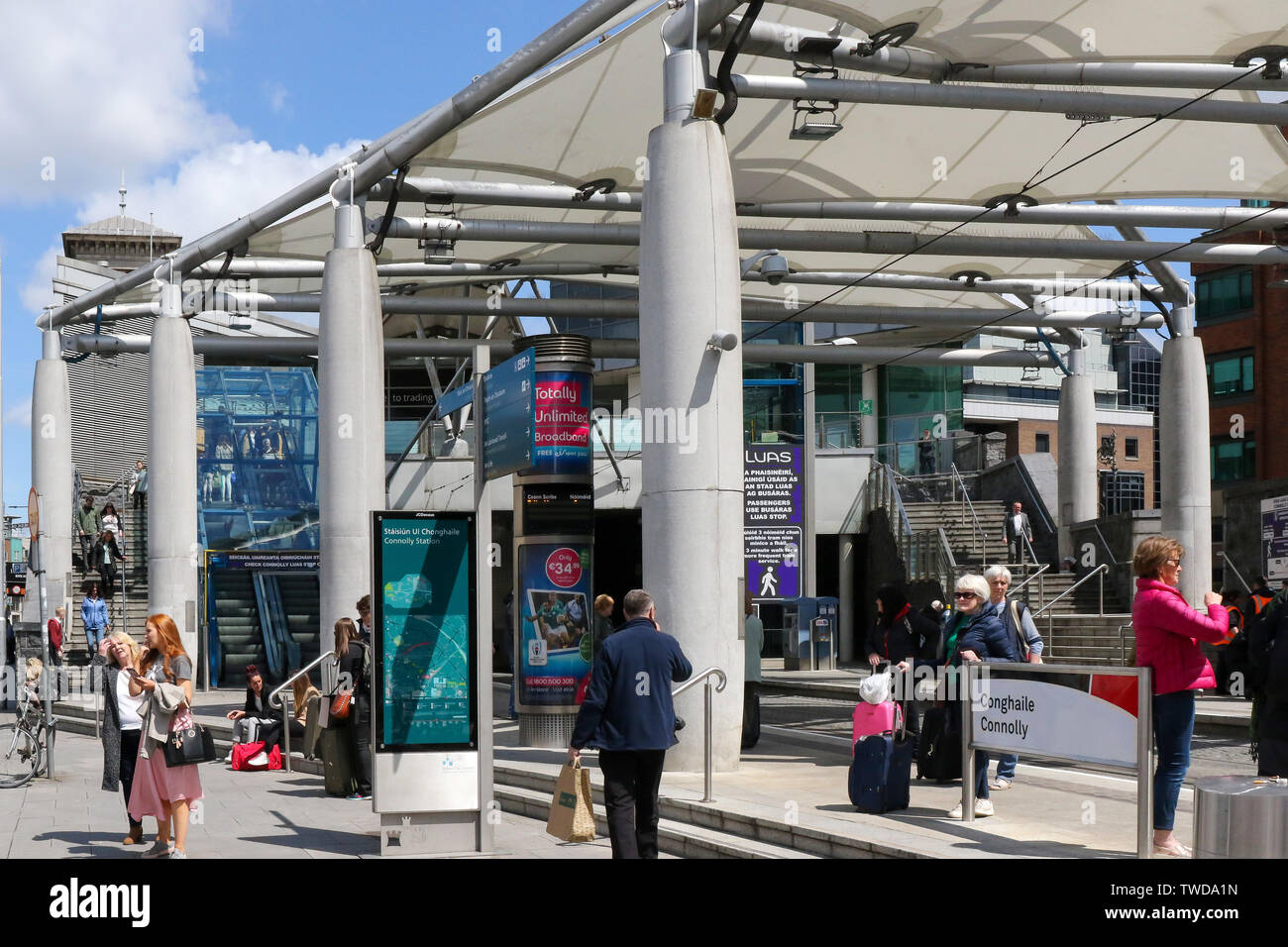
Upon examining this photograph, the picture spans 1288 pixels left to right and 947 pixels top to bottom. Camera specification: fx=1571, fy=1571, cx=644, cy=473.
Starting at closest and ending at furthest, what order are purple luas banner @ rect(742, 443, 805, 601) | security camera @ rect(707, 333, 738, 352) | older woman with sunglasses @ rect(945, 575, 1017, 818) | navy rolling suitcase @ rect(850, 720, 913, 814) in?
1. navy rolling suitcase @ rect(850, 720, 913, 814)
2. older woman with sunglasses @ rect(945, 575, 1017, 818)
3. security camera @ rect(707, 333, 738, 352)
4. purple luas banner @ rect(742, 443, 805, 601)

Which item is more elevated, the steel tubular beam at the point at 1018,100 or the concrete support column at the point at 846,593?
the steel tubular beam at the point at 1018,100

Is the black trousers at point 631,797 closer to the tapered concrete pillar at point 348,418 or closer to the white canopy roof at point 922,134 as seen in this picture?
the white canopy roof at point 922,134

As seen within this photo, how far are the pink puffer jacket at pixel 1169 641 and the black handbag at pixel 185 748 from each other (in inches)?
245

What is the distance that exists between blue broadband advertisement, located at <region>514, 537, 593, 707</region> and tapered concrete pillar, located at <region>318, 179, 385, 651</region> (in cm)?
474

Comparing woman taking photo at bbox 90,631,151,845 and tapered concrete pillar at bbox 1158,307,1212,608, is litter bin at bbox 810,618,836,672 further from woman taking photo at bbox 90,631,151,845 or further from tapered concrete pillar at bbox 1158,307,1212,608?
woman taking photo at bbox 90,631,151,845

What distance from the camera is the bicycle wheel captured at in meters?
16.9

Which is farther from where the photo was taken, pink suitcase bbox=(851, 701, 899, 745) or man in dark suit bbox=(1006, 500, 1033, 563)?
man in dark suit bbox=(1006, 500, 1033, 563)

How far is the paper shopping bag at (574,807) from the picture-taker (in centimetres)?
1017

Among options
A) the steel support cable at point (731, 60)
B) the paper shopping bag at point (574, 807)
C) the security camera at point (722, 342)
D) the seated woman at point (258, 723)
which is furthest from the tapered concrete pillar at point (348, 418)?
the paper shopping bag at point (574, 807)

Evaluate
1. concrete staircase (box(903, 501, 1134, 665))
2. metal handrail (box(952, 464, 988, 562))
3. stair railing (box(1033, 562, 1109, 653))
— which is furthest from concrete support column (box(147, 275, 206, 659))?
metal handrail (box(952, 464, 988, 562))

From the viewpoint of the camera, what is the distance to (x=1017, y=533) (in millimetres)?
34094

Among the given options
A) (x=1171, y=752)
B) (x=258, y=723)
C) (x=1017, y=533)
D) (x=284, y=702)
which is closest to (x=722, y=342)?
(x=1171, y=752)
